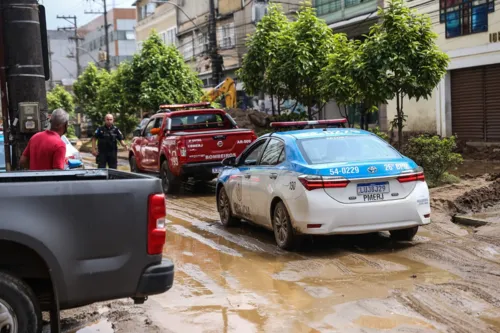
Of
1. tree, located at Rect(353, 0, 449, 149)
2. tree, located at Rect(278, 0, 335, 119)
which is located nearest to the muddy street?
tree, located at Rect(353, 0, 449, 149)

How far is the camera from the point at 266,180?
9.18m

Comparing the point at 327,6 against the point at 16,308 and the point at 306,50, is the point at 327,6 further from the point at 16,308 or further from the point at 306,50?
the point at 16,308

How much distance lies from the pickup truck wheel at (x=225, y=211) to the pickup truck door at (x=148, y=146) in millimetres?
6056

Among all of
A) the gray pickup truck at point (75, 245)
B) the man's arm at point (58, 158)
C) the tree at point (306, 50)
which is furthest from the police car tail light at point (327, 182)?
the tree at point (306, 50)

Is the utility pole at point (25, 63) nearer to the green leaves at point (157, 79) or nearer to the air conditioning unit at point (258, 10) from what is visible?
the green leaves at point (157, 79)

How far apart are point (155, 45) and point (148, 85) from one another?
6.68ft

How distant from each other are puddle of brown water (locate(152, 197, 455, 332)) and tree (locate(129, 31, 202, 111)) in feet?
66.2

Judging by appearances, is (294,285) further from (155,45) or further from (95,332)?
(155,45)

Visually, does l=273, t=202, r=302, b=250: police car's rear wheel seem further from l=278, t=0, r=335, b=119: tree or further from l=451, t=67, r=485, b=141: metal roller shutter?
l=451, t=67, r=485, b=141: metal roller shutter

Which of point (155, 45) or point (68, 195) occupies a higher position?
point (155, 45)

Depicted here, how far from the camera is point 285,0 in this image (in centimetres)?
3719

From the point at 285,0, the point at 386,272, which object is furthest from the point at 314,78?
the point at 285,0

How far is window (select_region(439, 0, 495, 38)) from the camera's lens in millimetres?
22625

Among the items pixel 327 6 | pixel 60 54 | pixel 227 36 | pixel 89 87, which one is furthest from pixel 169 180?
pixel 60 54
